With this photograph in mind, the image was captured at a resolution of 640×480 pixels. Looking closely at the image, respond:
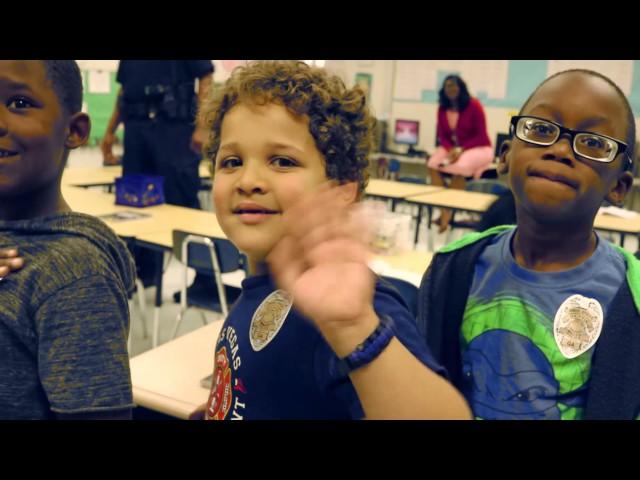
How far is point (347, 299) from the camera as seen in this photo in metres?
0.61

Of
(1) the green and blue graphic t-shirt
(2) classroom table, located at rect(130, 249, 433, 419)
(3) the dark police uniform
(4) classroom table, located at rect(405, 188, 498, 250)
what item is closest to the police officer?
(3) the dark police uniform

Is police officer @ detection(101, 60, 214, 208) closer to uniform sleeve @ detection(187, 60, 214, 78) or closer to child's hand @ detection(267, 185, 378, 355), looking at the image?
uniform sleeve @ detection(187, 60, 214, 78)

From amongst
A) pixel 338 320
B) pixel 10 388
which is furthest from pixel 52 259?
pixel 338 320

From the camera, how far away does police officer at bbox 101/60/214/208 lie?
145 inches

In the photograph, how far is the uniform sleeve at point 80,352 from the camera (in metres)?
0.87

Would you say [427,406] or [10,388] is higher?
[427,406]

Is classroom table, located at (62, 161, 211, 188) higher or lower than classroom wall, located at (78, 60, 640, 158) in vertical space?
lower

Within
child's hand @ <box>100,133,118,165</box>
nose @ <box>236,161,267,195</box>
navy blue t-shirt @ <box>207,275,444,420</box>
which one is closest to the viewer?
navy blue t-shirt @ <box>207,275,444,420</box>

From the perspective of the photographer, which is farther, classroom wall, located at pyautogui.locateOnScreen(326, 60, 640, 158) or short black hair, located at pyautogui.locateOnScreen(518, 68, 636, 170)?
classroom wall, located at pyautogui.locateOnScreen(326, 60, 640, 158)

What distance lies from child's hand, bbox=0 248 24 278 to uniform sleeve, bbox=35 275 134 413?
2.9 inches
